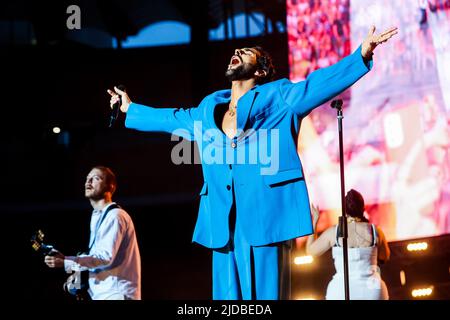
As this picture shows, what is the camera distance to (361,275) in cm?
406

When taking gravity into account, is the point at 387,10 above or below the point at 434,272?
above

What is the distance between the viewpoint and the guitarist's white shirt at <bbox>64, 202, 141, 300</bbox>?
12.9 ft

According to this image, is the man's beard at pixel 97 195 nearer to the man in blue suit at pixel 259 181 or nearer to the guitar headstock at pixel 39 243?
the guitar headstock at pixel 39 243

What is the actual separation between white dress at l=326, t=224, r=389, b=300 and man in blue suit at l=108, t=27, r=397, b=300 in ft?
4.19

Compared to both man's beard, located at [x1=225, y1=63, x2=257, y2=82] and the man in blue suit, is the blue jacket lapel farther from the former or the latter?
man's beard, located at [x1=225, y1=63, x2=257, y2=82]

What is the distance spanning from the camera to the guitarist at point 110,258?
12.8 ft

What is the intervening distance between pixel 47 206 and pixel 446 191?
446cm

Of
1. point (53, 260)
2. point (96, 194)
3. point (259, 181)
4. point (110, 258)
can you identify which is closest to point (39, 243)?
point (53, 260)

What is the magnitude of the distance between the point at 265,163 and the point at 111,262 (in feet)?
4.83

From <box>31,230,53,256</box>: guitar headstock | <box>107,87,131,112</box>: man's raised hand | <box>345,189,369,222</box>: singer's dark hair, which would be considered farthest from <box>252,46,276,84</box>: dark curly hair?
<box>31,230,53,256</box>: guitar headstock

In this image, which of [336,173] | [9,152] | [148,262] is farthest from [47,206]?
[336,173]

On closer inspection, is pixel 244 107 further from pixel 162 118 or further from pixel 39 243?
pixel 39 243

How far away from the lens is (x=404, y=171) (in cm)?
482

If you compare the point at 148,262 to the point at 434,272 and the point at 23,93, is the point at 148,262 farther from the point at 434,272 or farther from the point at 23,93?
the point at 434,272
